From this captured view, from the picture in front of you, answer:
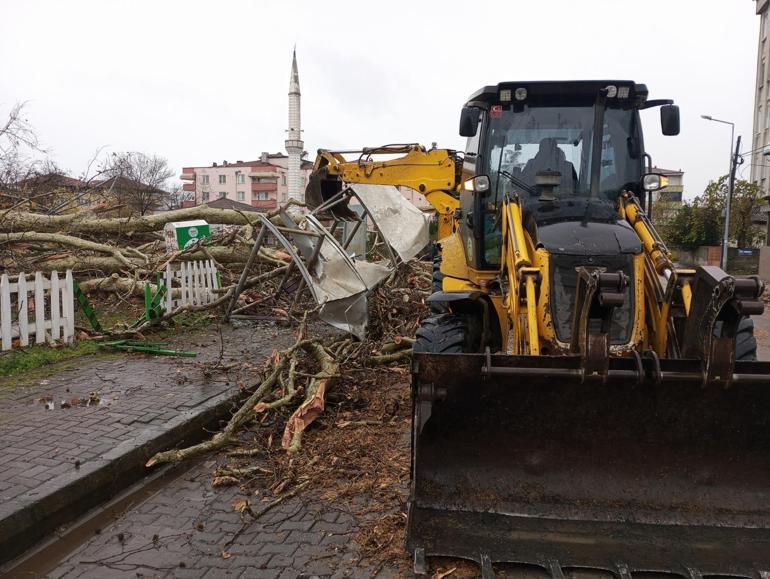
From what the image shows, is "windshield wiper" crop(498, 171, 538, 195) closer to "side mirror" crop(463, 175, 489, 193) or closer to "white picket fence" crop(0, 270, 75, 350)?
"side mirror" crop(463, 175, 489, 193)

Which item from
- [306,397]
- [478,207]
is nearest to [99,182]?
[306,397]

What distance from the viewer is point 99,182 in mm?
12094

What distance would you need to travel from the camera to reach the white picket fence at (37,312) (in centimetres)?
727

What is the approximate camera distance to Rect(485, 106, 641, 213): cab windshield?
16.4ft

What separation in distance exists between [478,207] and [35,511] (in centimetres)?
411

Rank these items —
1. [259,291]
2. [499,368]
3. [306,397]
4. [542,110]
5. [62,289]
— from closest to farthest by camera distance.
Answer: [499,368] → [542,110] → [306,397] → [62,289] → [259,291]

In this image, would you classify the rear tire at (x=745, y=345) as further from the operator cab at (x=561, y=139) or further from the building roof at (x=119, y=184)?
the building roof at (x=119, y=184)

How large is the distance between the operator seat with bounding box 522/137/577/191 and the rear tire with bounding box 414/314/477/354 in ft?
4.70

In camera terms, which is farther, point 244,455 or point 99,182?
point 99,182

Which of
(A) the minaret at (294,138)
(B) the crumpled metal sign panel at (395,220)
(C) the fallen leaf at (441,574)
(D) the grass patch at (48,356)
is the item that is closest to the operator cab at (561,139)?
(C) the fallen leaf at (441,574)

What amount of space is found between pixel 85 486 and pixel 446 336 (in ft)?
8.99

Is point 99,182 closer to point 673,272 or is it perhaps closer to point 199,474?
point 199,474

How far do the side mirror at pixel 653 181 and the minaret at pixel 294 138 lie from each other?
47.6 metres

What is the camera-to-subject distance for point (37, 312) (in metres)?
7.66
